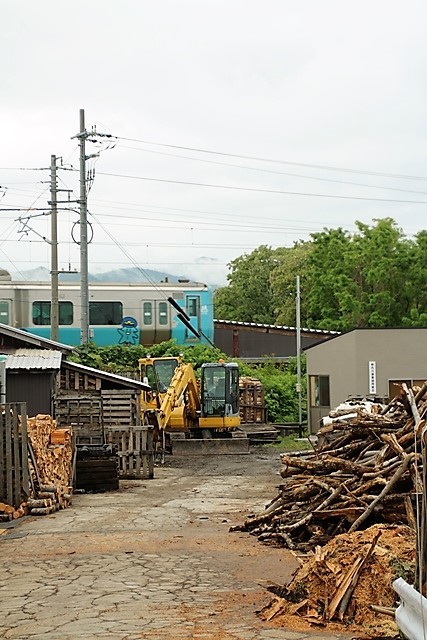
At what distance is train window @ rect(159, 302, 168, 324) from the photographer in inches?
1799

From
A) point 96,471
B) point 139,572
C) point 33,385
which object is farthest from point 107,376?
point 139,572

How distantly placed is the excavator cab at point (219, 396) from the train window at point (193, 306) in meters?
10.4

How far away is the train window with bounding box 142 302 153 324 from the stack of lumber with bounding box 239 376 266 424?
5853 millimetres

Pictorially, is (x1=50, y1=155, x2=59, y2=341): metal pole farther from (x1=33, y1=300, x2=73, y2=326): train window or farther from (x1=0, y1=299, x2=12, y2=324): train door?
(x1=33, y1=300, x2=73, y2=326): train window

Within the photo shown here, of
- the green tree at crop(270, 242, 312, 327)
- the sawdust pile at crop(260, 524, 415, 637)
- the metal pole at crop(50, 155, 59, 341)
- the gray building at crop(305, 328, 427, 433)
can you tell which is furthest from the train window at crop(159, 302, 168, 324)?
the sawdust pile at crop(260, 524, 415, 637)

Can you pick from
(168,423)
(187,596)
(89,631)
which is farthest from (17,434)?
(168,423)

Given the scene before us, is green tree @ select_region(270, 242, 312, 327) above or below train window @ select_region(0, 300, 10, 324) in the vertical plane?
above

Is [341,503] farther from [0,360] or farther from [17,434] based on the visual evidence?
[0,360]

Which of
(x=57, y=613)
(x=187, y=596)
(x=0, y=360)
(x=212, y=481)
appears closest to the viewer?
(x=57, y=613)

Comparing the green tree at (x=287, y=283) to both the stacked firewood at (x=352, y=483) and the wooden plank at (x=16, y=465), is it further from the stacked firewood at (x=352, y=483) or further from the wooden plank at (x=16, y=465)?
the stacked firewood at (x=352, y=483)

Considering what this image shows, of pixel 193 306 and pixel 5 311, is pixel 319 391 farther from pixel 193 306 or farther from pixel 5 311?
pixel 5 311

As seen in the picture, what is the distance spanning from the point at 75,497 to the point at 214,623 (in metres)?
11.7

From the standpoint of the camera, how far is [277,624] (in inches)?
354

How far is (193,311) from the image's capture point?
46.6m
